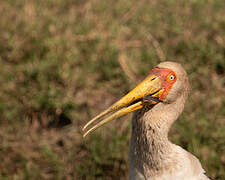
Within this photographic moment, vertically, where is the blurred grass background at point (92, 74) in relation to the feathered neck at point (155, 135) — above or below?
above

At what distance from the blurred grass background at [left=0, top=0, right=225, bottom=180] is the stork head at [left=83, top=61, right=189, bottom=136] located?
1196 millimetres

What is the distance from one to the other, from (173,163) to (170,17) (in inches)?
128

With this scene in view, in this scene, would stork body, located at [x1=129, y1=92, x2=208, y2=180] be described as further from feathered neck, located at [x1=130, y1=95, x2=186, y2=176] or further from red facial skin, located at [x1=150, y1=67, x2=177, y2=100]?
red facial skin, located at [x1=150, y1=67, x2=177, y2=100]

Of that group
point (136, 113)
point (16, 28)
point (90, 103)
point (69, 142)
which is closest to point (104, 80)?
point (90, 103)

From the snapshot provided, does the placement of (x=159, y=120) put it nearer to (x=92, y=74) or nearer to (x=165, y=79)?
(x=165, y=79)

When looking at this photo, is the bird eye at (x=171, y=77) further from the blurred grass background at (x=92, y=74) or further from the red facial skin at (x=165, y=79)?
the blurred grass background at (x=92, y=74)

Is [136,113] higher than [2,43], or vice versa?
[2,43]

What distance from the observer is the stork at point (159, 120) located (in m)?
2.35

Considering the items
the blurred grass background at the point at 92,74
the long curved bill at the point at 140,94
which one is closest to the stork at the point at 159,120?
the long curved bill at the point at 140,94

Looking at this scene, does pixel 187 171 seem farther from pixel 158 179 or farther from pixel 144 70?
pixel 144 70

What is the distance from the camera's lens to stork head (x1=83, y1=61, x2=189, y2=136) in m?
2.34

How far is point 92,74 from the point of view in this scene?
4.42m

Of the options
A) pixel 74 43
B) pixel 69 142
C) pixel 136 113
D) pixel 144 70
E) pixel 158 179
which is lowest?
pixel 158 179

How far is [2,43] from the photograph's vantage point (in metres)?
4.47
